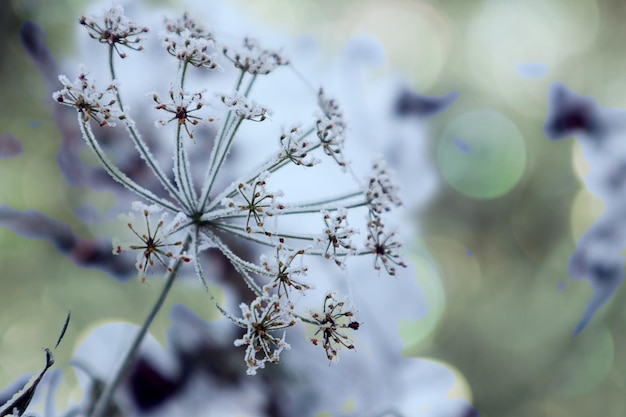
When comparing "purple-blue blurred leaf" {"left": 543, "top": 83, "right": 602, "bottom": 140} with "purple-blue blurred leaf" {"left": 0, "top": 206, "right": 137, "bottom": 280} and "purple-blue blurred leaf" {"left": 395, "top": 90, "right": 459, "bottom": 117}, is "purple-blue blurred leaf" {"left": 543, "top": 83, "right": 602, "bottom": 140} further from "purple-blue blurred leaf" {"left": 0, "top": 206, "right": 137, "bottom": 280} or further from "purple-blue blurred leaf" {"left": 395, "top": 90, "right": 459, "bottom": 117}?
"purple-blue blurred leaf" {"left": 0, "top": 206, "right": 137, "bottom": 280}

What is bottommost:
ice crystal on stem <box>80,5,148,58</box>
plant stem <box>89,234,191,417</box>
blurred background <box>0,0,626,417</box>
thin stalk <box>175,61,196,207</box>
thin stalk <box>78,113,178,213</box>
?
plant stem <box>89,234,191,417</box>

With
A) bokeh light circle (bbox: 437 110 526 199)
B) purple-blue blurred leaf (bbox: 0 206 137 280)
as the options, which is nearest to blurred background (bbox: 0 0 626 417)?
bokeh light circle (bbox: 437 110 526 199)

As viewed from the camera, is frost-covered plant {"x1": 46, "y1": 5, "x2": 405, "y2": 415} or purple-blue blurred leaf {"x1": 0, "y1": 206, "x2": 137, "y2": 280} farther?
purple-blue blurred leaf {"x1": 0, "y1": 206, "x2": 137, "y2": 280}

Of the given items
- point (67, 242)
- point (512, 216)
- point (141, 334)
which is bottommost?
point (141, 334)

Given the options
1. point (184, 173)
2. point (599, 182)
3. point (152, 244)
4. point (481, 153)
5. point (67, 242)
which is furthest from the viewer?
point (481, 153)

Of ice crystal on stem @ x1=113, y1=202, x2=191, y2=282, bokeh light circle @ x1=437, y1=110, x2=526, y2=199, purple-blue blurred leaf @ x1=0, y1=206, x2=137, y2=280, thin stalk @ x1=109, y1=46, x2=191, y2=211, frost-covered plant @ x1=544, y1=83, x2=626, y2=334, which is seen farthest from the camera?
bokeh light circle @ x1=437, y1=110, x2=526, y2=199

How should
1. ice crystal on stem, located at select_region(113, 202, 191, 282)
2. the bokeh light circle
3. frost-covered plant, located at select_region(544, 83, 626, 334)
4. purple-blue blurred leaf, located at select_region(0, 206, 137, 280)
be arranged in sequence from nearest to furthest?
1. ice crystal on stem, located at select_region(113, 202, 191, 282)
2. purple-blue blurred leaf, located at select_region(0, 206, 137, 280)
3. frost-covered plant, located at select_region(544, 83, 626, 334)
4. the bokeh light circle

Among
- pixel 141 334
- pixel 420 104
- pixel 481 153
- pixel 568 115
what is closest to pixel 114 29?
pixel 141 334

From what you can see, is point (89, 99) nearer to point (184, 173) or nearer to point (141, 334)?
point (184, 173)

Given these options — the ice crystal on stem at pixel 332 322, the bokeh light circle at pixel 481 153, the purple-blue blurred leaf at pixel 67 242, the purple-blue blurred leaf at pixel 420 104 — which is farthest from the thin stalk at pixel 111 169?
the bokeh light circle at pixel 481 153
